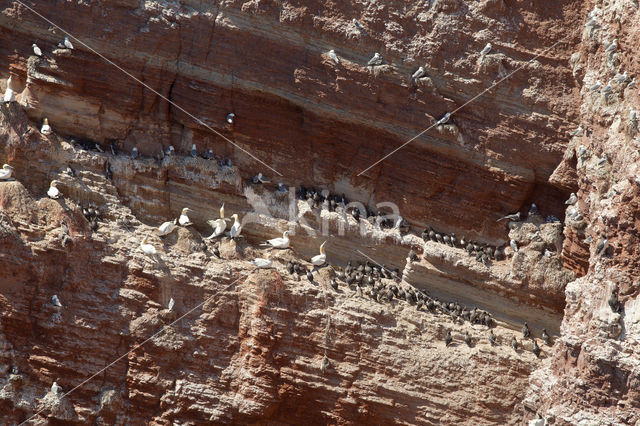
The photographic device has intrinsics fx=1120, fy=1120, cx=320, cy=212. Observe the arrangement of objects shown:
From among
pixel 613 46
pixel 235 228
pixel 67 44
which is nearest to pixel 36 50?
pixel 67 44

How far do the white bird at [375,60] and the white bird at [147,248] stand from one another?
23.0 feet

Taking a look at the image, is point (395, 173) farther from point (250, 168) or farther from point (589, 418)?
point (589, 418)

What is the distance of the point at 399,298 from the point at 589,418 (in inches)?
244

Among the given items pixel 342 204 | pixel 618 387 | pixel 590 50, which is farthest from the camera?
pixel 342 204

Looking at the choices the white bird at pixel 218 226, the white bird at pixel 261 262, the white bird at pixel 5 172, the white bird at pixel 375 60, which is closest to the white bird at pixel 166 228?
the white bird at pixel 218 226

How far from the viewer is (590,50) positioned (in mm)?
26719

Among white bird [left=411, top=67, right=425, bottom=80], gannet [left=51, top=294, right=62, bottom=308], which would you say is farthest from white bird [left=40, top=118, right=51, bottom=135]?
white bird [left=411, top=67, right=425, bottom=80]

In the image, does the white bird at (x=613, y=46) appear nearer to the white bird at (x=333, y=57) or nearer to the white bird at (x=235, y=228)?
the white bird at (x=333, y=57)

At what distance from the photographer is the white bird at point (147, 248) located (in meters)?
26.8

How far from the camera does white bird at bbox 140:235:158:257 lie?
2678cm

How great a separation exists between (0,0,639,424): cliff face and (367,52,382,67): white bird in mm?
232

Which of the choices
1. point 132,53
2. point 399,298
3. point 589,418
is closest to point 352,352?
point 399,298

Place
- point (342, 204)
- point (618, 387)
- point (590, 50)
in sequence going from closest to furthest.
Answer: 1. point (618, 387)
2. point (590, 50)
3. point (342, 204)

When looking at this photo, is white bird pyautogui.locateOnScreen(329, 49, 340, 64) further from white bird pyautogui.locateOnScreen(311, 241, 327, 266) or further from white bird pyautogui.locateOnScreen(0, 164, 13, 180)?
white bird pyautogui.locateOnScreen(0, 164, 13, 180)
